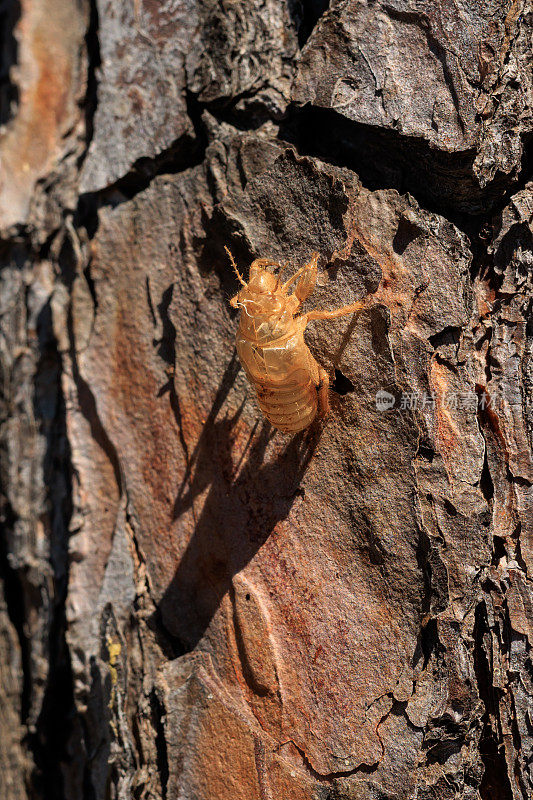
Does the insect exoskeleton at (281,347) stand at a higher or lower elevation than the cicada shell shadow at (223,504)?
higher

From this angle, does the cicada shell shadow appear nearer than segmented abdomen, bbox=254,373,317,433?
No

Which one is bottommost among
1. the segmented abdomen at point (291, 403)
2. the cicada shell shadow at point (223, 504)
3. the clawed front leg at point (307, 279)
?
the cicada shell shadow at point (223, 504)

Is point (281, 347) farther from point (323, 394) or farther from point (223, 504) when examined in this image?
point (223, 504)

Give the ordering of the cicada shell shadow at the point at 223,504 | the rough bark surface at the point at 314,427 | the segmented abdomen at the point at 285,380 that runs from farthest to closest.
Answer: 1. the cicada shell shadow at the point at 223,504
2. the segmented abdomen at the point at 285,380
3. the rough bark surface at the point at 314,427

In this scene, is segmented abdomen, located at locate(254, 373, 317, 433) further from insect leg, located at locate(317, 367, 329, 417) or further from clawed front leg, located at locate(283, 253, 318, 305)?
clawed front leg, located at locate(283, 253, 318, 305)

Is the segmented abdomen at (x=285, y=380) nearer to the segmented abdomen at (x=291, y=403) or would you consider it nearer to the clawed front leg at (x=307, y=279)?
the segmented abdomen at (x=291, y=403)

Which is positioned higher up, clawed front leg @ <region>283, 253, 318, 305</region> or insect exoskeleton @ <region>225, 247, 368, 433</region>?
clawed front leg @ <region>283, 253, 318, 305</region>

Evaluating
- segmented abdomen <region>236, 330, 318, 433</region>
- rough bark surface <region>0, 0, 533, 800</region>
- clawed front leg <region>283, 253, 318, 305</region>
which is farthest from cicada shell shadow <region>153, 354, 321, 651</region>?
clawed front leg <region>283, 253, 318, 305</region>

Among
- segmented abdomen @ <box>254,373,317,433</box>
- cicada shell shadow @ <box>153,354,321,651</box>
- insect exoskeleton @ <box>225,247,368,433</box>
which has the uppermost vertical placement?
insect exoskeleton @ <box>225,247,368,433</box>

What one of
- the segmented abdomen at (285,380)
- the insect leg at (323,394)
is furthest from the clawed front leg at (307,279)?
the insect leg at (323,394)
